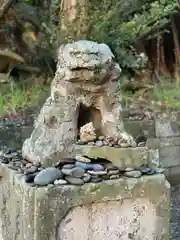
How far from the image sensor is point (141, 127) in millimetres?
4066

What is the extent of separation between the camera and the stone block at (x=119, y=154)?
185 cm

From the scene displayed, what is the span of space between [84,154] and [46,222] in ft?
0.96

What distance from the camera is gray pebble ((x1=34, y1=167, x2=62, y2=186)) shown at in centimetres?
174

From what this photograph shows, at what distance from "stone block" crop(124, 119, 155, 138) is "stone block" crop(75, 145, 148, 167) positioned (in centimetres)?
211

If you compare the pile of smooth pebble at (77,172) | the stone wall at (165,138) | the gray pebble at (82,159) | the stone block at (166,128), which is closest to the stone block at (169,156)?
the stone wall at (165,138)

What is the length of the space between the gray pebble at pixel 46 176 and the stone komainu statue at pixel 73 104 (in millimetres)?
141

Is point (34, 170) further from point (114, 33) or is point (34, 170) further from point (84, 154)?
point (114, 33)

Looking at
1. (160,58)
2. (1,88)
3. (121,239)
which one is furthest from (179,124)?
(121,239)

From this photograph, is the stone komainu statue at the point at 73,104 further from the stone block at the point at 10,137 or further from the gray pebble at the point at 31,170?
the stone block at the point at 10,137

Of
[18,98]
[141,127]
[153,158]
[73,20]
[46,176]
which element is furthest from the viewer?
[18,98]

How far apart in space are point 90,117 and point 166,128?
219 centimetres

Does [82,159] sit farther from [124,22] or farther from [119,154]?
[124,22]

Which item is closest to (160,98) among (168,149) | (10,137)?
(168,149)

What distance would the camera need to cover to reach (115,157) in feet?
6.07
